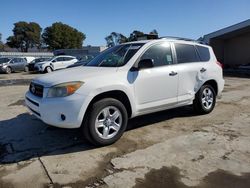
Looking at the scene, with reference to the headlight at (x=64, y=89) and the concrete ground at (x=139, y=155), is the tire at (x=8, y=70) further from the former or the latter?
the headlight at (x=64, y=89)

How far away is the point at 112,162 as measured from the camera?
13.8ft

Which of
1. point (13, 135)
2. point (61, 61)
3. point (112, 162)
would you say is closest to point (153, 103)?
point (112, 162)

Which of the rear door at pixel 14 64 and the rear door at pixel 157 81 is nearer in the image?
the rear door at pixel 157 81

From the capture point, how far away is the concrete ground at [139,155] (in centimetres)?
370

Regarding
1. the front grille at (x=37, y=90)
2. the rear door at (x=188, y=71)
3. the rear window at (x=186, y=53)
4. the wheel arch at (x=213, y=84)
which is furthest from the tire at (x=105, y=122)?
the wheel arch at (x=213, y=84)

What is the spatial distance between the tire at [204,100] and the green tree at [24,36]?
81490 millimetres

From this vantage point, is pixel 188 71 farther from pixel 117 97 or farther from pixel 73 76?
pixel 73 76

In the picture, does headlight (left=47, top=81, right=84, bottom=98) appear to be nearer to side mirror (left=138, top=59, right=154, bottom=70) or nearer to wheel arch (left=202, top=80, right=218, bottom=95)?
side mirror (left=138, top=59, right=154, bottom=70)

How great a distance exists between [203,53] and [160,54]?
154 cm

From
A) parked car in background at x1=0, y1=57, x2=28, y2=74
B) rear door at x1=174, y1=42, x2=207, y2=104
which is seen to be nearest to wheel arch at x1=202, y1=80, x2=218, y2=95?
rear door at x1=174, y1=42, x2=207, y2=104

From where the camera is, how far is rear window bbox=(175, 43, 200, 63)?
19.9 feet

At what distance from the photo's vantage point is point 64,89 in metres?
4.50

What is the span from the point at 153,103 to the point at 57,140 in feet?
6.30

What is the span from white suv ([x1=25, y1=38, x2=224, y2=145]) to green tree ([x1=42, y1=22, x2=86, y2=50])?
71670mm
